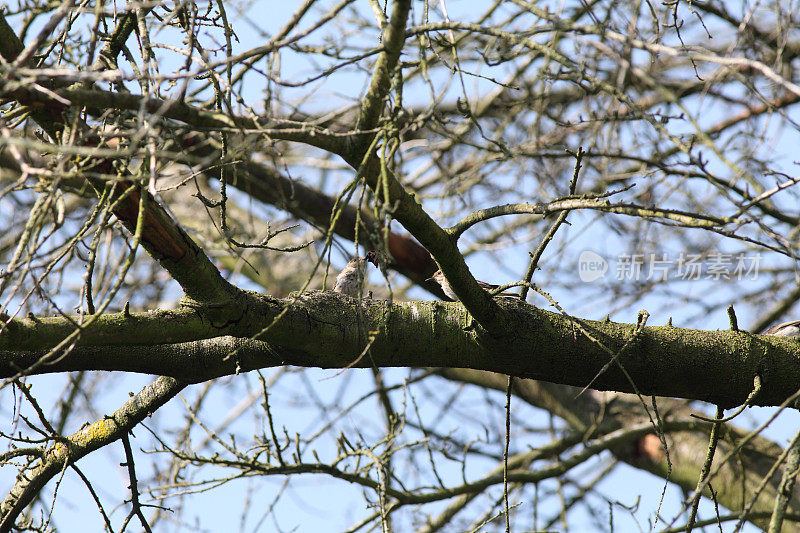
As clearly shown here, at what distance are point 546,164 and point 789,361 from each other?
278 centimetres

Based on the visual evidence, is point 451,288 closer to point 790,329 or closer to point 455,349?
point 455,349

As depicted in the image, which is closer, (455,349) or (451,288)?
(451,288)

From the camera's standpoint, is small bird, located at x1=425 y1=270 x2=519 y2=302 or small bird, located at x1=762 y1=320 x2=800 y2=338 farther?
small bird, located at x1=762 y1=320 x2=800 y2=338

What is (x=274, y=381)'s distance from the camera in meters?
5.63

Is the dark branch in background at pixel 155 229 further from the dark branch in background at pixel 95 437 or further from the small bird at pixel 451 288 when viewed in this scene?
the small bird at pixel 451 288

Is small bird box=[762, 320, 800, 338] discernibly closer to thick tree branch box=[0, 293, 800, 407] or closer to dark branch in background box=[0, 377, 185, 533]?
thick tree branch box=[0, 293, 800, 407]

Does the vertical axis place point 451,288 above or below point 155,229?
below

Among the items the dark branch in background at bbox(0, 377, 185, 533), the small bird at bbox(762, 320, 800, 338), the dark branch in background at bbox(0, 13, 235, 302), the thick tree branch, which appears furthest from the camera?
the small bird at bbox(762, 320, 800, 338)

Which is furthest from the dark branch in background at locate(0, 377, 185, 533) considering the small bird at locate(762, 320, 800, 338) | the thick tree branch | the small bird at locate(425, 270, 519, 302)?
the small bird at locate(762, 320, 800, 338)

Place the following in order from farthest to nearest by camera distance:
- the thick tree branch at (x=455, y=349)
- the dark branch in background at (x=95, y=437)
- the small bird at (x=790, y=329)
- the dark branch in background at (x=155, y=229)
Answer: the small bird at (x=790, y=329) < the dark branch in background at (x=95, y=437) < the thick tree branch at (x=455, y=349) < the dark branch in background at (x=155, y=229)

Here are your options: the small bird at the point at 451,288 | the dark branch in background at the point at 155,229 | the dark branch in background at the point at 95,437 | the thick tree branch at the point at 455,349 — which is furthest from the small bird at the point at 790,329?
the dark branch in background at the point at 95,437

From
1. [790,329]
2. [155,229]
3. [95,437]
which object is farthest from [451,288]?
[790,329]

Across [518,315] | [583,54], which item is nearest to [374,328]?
[518,315]

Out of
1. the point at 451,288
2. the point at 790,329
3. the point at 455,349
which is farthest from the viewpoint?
the point at 790,329
